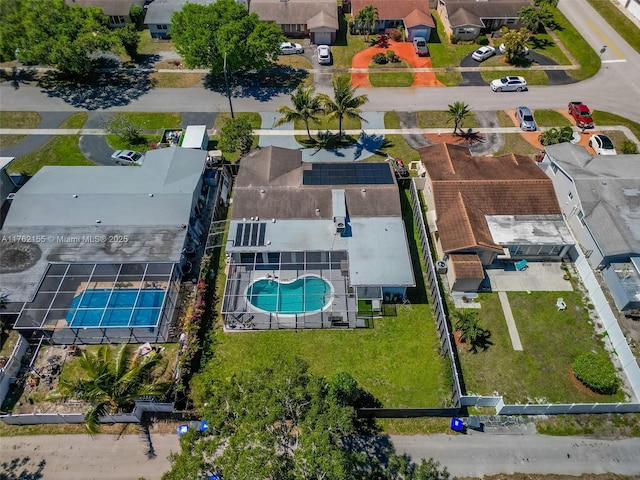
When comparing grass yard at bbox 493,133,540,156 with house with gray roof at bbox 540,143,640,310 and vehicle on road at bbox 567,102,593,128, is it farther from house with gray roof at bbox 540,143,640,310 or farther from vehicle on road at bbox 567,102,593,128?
vehicle on road at bbox 567,102,593,128

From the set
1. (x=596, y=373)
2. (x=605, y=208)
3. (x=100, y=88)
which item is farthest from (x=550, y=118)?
(x=100, y=88)

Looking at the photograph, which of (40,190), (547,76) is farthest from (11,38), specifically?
(547,76)

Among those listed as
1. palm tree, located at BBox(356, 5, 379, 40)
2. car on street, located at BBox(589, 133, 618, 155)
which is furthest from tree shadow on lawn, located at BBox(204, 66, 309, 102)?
car on street, located at BBox(589, 133, 618, 155)

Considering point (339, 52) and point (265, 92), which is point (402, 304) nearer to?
point (265, 92)

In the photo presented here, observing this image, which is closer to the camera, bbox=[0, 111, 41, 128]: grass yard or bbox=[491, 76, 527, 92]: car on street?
bbox=[0, 111, 41, 128]: grass yard

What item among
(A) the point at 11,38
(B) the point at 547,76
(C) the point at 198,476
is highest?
(A) the point at 11,38

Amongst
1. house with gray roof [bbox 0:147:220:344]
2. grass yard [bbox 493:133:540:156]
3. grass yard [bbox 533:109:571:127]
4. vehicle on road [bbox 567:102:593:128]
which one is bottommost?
house with gray roof [bbox 0:147:220:344]

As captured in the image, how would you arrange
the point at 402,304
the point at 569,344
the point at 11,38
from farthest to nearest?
the point at 11,38 < the point at 402,304 < the point at 569,344
